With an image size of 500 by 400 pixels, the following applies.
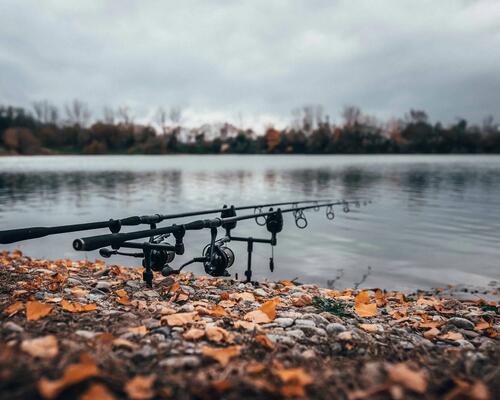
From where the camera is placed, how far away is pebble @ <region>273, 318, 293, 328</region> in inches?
159

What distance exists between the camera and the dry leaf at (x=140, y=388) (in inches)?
85.0

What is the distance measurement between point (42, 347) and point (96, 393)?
72 centimetres

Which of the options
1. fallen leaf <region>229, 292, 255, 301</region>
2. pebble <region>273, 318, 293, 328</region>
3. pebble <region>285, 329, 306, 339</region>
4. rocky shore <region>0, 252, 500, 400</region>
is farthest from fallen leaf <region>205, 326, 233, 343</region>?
fallen leaf <region>229, 292, 255, 301</region>

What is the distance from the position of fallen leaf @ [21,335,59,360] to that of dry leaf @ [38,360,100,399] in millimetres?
294

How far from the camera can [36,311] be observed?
11.2 feet

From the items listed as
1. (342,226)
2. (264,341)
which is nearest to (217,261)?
(264,341)

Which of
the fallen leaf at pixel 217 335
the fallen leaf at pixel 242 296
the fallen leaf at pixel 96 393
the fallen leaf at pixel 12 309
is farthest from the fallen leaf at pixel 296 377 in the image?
the fallen leaf at pixel 242 296

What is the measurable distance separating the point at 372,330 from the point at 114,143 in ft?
409

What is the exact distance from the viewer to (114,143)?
11944cm

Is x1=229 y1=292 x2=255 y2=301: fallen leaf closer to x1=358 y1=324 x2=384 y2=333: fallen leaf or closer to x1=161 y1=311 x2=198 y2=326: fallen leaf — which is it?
x1=161 y1=311 x2=198 y2=326: fallen leaf

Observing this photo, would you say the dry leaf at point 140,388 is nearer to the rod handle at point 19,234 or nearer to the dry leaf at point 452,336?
the rod handle at point 19,234

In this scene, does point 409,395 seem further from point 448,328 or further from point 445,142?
point 445,142

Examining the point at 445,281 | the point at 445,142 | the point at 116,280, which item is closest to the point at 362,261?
the point at 445,281

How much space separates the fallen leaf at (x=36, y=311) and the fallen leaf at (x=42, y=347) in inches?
33.0
